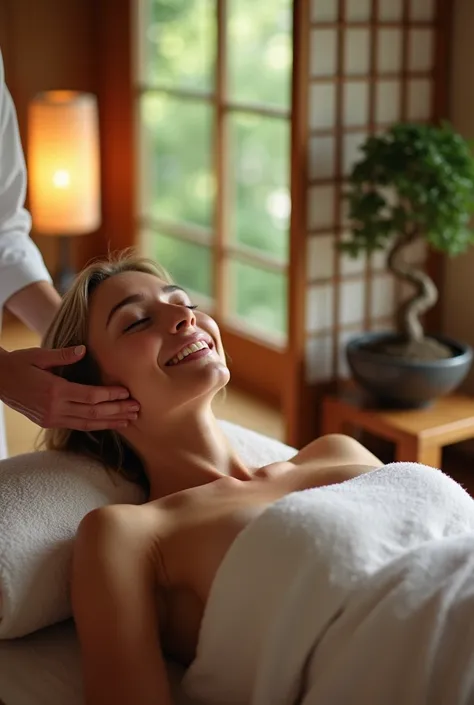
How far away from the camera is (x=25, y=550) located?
1703 mm

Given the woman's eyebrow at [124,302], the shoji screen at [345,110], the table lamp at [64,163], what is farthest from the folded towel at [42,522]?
the table lamp at [64,163]

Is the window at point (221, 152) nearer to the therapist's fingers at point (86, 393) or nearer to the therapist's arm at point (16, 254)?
the therapist's arm at point (16, 254)

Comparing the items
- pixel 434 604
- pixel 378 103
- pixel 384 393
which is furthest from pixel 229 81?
pixel 434 604

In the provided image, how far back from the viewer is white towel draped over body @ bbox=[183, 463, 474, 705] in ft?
4.68

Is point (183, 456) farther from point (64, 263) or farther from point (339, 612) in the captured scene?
point (64, 263)

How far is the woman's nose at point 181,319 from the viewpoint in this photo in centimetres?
186

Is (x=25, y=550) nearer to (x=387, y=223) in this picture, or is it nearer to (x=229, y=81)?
(x=387, y=223)

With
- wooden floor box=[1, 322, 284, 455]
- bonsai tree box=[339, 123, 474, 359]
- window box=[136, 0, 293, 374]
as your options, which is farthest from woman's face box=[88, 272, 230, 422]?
window box=[136, 0, 293, 374]

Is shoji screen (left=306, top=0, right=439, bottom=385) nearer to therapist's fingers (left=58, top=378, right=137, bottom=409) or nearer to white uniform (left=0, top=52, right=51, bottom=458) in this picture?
white uniform (left=0, top=52, right=51, bottom=458)

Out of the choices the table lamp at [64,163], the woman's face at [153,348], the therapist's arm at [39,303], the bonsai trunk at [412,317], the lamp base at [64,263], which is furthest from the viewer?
the lamp base at [64,263]

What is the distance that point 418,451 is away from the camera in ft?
10.8

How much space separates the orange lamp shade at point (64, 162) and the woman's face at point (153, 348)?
2871 millimetres

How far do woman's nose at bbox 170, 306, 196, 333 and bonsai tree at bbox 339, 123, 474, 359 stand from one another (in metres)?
1.62

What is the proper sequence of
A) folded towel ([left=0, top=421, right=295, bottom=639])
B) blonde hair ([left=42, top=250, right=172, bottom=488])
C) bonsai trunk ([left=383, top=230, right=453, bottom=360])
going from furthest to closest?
bonsai trunk ([left=383, top=230, right=453, bottom=360]) < blonde hair ([left=42, top=250, right=172, bottom=488]) < folded towel ([left=0, top=421, right=295, bottom=639])
